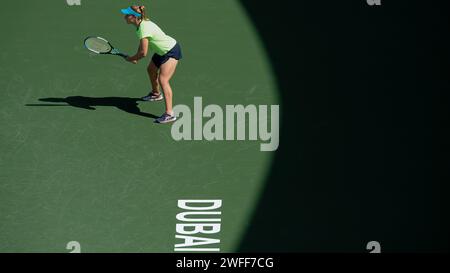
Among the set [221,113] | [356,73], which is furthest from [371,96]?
[221,113]

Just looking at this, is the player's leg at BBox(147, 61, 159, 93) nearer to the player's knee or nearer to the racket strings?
the player's knee

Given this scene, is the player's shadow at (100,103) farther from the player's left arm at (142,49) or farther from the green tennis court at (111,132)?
the player's left arm at (142,49)

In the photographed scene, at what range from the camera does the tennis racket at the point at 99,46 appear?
1263 centimetres

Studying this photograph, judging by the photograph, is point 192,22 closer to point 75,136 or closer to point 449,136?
point 75,136

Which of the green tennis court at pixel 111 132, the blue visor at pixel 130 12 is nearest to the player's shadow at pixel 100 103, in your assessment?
the green tennis court at pixel 111 132

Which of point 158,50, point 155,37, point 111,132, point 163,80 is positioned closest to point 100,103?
point 111,132

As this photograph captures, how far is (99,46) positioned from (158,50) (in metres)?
0.88

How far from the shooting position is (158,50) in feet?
41.0

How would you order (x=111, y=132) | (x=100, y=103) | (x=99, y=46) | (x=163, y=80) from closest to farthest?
(x=163, y=80) < (x=111, y=132) < (x=99, y=46) < (x=100, y=103)

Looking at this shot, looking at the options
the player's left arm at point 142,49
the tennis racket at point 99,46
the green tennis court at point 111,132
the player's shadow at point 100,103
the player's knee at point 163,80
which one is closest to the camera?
the green tennis court at point 111,132

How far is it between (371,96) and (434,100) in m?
0.90

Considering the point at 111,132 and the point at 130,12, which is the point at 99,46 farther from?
the point at 111,132

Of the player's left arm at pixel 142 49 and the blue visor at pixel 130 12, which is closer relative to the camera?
the player's left arm at pixel 142 49

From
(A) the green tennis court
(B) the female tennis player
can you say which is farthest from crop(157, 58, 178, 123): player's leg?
(A) the green tennis court
